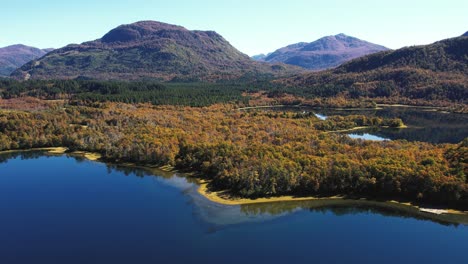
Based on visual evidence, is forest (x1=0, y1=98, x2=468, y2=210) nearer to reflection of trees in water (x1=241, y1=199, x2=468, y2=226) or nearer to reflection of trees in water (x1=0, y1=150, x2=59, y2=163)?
reflection of trees in water (x1=241, y1=199, x2=468, y2=226)

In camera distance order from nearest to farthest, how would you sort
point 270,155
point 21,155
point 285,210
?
point 285,210
point 270,155
point 21,155

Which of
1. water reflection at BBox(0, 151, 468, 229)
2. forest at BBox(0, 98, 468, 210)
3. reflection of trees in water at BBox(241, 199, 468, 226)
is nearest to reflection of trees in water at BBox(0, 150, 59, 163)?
forest at BBox(0, 98, 468, 210)

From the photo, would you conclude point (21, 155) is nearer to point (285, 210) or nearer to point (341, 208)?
point (285, 210)

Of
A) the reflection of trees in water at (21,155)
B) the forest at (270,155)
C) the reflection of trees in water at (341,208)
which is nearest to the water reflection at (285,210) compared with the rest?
the reflection of trees in water at (341,208)

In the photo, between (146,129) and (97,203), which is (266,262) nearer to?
(97,203)

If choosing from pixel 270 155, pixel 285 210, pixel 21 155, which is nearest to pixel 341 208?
pixel 285 210

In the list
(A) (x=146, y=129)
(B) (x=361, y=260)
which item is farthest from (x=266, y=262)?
(A) (x=146, y=129)

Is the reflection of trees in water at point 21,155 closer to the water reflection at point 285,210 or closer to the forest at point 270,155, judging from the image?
the forest at point 270,155
